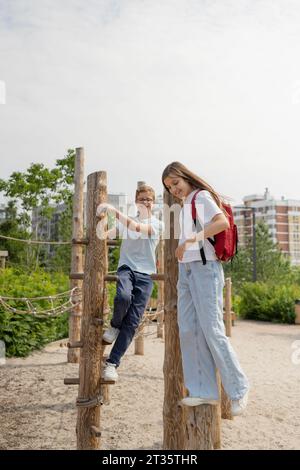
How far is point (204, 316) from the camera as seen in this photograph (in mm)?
2697

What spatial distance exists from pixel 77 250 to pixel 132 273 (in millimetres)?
3877

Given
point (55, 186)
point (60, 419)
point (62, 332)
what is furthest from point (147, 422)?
point (55, 186)

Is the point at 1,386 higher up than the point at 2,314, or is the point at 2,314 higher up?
the point at 2,314

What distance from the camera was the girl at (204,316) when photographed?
2666 mm

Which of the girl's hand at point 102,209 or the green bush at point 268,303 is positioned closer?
the girl's hand at point 102,209

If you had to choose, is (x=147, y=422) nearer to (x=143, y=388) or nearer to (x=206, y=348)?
(x=143, y=388)

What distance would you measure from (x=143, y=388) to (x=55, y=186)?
52.4 ft

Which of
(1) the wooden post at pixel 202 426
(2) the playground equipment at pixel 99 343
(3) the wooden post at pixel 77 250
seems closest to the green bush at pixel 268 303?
(3) the wooden post at pixel 77 250

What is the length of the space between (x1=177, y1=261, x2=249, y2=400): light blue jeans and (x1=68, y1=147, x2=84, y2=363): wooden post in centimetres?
466

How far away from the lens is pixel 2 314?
25.3ft

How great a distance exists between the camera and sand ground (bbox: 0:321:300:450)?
4391 millimetres

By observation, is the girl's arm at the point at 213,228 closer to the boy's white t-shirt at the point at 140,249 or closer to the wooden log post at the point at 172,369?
the wooden log post at the point at 172,369

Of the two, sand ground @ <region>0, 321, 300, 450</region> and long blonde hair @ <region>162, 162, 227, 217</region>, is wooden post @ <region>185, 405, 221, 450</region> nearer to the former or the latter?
long blonde hair @ <region>162, 162, 227, 217</region>

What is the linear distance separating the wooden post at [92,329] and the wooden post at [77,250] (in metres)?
3.69
